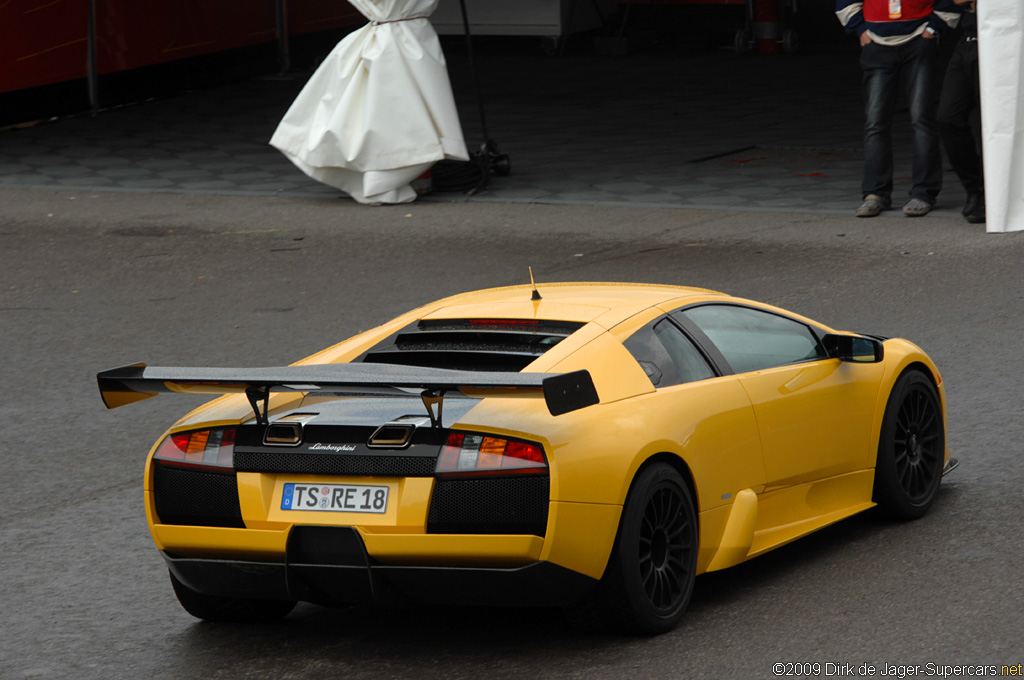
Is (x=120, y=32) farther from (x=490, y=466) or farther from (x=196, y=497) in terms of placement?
(x=490, y=466)

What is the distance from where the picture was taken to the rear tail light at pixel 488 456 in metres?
4.20

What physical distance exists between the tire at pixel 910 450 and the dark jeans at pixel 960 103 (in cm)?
633

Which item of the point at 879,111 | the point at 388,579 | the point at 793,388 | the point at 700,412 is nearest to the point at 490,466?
the point at 388,579

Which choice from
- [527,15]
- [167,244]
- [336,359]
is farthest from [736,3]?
[336,359]

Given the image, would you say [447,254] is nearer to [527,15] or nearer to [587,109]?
[587,109]

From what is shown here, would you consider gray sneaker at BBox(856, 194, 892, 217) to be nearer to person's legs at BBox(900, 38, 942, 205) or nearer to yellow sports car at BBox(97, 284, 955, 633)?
person's legs at BBox(900, 38, 942, 205)

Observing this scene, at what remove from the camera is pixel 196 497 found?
447 centimetres

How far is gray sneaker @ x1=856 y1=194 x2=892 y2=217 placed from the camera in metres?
12.3

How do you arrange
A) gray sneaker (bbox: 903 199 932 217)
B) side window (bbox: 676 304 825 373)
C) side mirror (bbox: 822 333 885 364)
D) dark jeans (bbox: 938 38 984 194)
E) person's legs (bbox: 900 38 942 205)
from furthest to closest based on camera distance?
gray sneaker (bbox: 903 199 932 217) → person's legs (bbox: 900 38 942 205) → dark jeans (bbox: 938 38 984 194) → side mirror (bbox: 822 333 885 364) → side window (bbox: 676 304 825 373)

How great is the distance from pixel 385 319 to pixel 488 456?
525cm

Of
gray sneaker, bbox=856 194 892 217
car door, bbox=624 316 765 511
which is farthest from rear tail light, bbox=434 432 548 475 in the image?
gray sneaker, bbox=856 194 892 217

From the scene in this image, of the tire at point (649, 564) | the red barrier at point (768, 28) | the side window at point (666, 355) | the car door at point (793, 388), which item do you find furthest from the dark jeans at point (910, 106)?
the red barrier at point (768, 28)

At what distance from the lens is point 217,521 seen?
443 cm

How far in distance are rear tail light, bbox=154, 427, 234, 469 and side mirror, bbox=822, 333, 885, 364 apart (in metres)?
2.30
